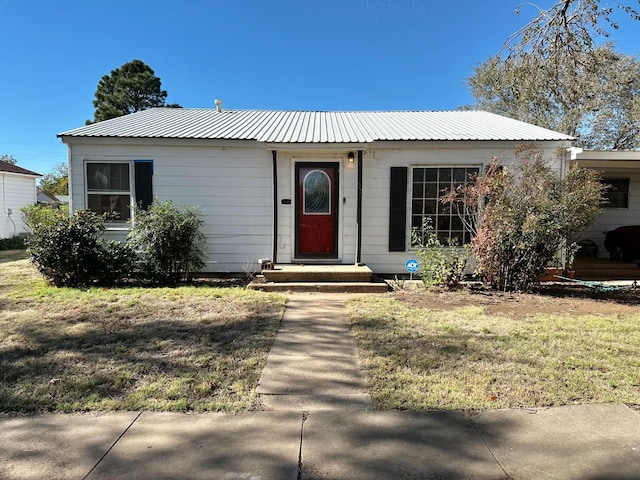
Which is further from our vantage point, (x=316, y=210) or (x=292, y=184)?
(x=316, y=210)

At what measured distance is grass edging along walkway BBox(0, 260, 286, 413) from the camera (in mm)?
3111

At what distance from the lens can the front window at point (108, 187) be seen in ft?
26.4

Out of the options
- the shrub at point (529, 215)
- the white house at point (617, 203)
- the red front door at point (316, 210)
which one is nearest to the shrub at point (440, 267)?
the shrub at point (529, 215)

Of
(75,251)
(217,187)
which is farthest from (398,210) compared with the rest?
(75,251)

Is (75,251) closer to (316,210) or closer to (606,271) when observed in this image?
(316,210)

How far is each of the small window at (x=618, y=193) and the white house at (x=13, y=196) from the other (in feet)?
75.2

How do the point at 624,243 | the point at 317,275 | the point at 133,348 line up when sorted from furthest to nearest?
the point at 624,243, the point at 317,275, the point at 133,348

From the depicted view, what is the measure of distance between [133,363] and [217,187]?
4.91 m

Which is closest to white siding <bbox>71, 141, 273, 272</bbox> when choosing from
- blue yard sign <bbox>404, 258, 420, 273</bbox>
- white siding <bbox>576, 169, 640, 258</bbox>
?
blue yard sign <bbox>404, 258, 420, 273</bbox>

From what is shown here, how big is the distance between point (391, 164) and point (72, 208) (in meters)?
6.34

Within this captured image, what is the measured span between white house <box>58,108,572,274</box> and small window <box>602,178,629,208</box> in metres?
4.10

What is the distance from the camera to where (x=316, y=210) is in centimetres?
823

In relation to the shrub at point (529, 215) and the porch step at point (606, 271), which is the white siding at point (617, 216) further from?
the shrub at point (529, 215)

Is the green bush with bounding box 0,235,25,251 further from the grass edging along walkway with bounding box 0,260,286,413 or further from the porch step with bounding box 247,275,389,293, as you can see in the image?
the porch step with bounding box 247,275,389,293
